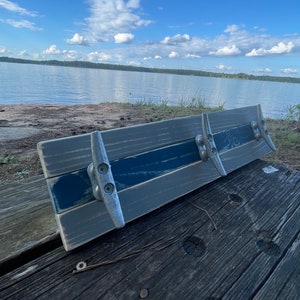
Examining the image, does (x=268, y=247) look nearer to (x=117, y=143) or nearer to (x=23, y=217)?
(x=117, y=143)

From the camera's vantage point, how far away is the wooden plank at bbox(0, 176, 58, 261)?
3.13 ft

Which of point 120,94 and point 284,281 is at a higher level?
point 284,281

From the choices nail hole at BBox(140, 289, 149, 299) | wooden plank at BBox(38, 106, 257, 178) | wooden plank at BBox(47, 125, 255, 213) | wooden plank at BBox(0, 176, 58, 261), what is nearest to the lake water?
wooden plank at BBox(47, 125, 255, 213)

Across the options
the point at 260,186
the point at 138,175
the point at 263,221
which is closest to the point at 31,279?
the point at 138,175

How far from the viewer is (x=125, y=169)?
1.09m

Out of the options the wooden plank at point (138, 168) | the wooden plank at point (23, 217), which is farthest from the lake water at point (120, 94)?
the wooden plank at point (23, 217)

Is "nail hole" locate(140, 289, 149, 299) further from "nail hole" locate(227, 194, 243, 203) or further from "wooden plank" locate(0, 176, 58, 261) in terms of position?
"nail hole" locate(227, 194, 243, 203)

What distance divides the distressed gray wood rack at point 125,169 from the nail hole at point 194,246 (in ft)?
0.75

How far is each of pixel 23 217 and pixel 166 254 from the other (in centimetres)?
69

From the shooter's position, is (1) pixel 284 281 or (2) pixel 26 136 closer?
(1) pixel 284 281

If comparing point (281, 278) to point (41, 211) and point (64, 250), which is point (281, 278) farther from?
point (41, 211)

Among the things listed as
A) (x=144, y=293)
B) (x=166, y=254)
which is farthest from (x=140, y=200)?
(x=144, y=293)

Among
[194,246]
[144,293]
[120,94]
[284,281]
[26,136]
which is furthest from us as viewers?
[120,94]

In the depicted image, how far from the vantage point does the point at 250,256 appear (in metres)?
1.00
